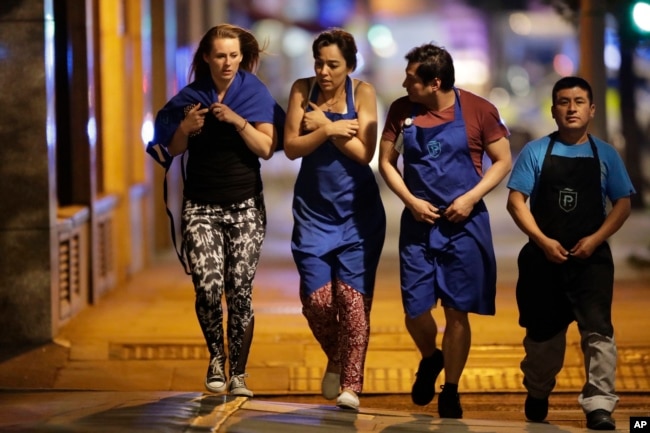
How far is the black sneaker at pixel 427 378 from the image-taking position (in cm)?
727

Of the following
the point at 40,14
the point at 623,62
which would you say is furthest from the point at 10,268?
the point at 623,62

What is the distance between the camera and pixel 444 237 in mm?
7004

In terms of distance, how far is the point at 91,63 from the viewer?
11.4 meters

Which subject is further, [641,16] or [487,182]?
[641,16]

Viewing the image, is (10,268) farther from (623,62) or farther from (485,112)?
(623,62)

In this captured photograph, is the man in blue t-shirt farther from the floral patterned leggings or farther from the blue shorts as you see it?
the floral patterned leggings

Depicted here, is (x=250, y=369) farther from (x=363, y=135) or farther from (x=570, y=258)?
(x=570, y=258)

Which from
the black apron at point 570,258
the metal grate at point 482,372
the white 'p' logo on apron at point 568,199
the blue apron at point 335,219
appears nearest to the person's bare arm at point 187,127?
the blue apron at point 335,219

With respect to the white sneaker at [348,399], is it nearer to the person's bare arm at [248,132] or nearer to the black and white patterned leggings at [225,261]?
the black and white patterned leggings at [225,261]

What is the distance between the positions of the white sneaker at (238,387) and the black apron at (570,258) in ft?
5.11

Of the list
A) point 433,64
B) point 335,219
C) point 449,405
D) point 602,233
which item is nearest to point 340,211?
point 335,219

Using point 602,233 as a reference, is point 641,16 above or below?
above

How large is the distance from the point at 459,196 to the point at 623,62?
41.7 feet

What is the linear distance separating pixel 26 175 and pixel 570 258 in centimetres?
417
